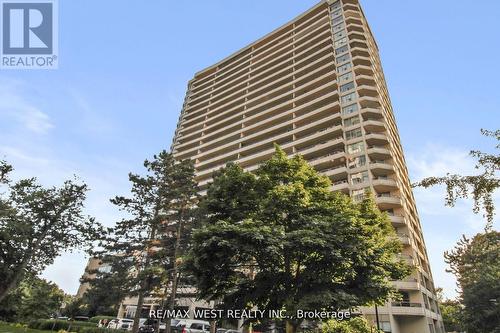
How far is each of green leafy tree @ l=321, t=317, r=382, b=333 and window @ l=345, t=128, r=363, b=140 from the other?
32.9m

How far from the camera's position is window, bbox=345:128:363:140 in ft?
155

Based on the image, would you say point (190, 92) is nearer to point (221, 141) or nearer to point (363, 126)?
point (221, 141)

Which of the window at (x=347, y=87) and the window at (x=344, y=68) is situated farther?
the window at (x=344, y=68)

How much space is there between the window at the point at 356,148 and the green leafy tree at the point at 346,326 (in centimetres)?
3046

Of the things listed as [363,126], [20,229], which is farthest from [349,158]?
[20,229]

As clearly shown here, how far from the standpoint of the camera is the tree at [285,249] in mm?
14891

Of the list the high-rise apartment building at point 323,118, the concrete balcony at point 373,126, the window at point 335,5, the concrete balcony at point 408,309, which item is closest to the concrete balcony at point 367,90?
the high-rise apartment building at point 323,118

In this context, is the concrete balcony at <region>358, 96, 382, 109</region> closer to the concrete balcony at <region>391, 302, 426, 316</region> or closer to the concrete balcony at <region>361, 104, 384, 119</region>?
the concrete balcony at <region>361, 104, 384, 119</region>

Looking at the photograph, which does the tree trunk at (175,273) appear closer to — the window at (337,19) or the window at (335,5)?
the window at (337,19)

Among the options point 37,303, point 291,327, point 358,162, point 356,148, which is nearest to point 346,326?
point 291,327

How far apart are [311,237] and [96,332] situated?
24.6 meters

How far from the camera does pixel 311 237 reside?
590 inches

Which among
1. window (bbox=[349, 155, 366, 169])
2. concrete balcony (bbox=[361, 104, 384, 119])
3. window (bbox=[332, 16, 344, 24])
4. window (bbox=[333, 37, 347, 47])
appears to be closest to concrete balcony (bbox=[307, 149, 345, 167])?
window (bbox=[349, 155, 366, 169])

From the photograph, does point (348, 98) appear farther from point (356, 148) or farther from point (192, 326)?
point (192, 326)
